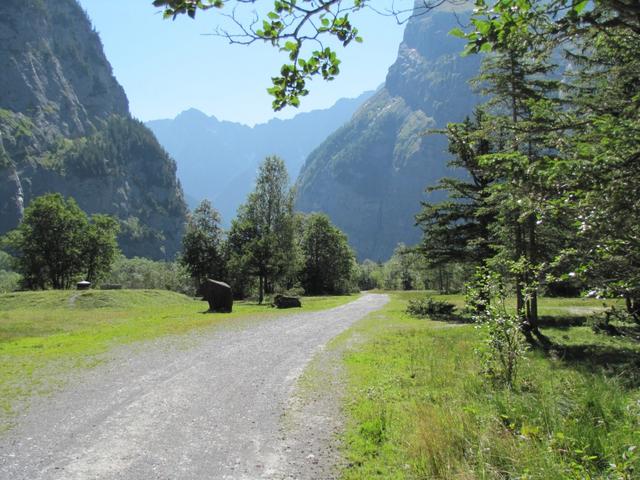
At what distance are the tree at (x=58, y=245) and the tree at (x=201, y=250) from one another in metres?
12.3

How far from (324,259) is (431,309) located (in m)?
50.4

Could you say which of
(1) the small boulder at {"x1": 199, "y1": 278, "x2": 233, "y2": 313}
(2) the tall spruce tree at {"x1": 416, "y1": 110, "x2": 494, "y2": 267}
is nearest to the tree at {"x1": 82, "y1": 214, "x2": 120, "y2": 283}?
(1) the small boulder at {"x1": 199, "y1": 278, "x2": 233, "y2": 313}

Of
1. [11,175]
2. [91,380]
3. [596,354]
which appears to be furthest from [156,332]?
[11,175]

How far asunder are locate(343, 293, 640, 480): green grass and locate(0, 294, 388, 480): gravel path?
144cm

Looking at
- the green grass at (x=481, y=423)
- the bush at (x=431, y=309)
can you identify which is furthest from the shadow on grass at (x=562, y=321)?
the green grass at (x=481, y=423)

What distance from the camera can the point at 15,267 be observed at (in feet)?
197

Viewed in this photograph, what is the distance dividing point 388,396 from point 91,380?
7.79m

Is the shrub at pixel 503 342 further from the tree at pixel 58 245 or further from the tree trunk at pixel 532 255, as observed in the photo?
the tree at pixel 58 245

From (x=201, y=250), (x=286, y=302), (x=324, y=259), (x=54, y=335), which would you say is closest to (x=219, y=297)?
(x=286, y=302)

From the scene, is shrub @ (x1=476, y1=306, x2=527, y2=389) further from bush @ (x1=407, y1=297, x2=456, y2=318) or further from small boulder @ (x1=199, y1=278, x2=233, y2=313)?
→ small boulder @ (x1=199, y1=278, x2=233, y2=313)

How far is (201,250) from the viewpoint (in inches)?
2596

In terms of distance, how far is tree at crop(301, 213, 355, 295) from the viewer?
77750mm

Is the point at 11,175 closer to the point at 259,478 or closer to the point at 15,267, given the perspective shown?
the point at 15,267

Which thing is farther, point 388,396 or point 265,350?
point 265,350
